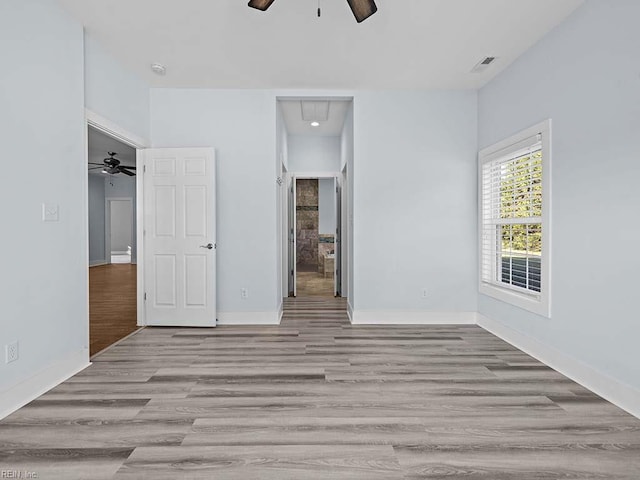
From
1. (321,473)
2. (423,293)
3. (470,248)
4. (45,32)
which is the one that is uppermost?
(45,32)

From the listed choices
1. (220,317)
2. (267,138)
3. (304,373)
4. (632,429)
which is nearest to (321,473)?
(304,373)

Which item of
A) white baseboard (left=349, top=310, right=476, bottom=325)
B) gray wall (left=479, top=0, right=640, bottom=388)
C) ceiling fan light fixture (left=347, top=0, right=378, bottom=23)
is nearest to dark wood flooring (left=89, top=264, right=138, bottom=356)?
white baseboard (left=349, top=310, right=476, bottom=325)

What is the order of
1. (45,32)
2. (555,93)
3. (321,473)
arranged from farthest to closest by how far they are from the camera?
1. (555,93)
2. (45,32)
3. (321,473)

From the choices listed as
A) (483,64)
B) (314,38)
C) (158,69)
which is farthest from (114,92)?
(483,64)

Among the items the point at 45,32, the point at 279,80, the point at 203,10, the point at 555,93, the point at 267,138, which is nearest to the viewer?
the point at 45,32

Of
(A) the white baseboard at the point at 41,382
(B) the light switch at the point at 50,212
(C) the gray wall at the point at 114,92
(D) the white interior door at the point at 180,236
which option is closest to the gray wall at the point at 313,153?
(D) the white interior door at the point at 180,236

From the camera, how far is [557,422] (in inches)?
84.0

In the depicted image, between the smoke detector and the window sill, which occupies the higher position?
the smoke detector

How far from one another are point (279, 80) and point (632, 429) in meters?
4.15

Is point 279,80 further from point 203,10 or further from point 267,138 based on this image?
point 203,10

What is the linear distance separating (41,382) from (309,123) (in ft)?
15.4

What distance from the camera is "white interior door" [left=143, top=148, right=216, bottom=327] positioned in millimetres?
4234

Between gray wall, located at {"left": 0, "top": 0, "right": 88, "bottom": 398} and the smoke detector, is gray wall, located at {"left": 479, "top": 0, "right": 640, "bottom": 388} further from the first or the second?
gray wall, located at {"left": 0, "top": 0, "right": 88, "bottom": 398}

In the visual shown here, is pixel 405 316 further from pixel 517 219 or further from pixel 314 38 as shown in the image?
pixel 314 38
